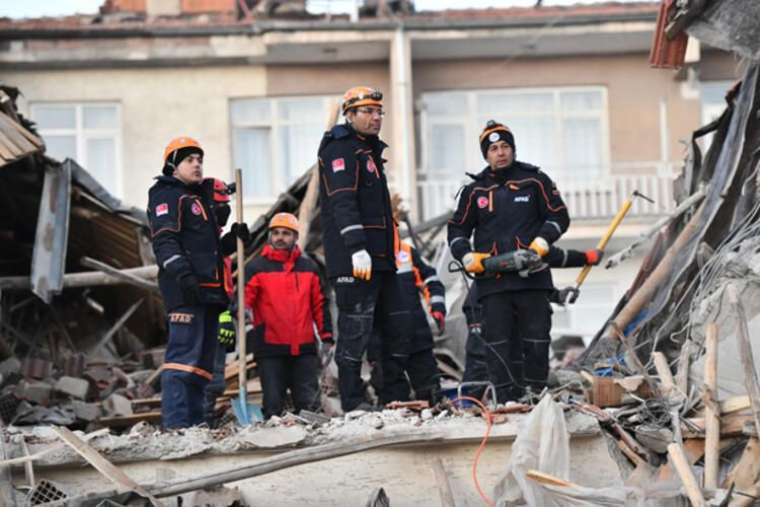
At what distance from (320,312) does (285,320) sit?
349 millimetres

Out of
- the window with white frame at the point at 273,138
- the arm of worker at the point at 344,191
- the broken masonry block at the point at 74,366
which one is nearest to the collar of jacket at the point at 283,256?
the arm of worker at the point at 344,191

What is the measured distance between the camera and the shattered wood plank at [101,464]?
25.0 ft

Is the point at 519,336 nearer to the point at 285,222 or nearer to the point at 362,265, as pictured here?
the point at 362,265

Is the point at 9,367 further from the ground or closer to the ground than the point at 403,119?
closer to the ground

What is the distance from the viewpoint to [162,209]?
920 centimetres

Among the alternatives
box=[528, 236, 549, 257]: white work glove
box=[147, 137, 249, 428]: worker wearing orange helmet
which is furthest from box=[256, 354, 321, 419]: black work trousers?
box=[528, 236, 549, 257]: white work glove

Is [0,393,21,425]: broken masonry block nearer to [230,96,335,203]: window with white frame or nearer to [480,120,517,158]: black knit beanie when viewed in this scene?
[480,120,517,158]: black knit beanie

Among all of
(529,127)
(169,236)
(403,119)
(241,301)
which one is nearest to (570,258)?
(241,301)

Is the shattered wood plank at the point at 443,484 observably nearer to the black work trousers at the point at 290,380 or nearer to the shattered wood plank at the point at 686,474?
the shattered wood plank at the point at 686,474

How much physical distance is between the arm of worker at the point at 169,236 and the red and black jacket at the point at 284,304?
144 centimetres

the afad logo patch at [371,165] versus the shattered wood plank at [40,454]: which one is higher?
the afad logo patch at [371,165]

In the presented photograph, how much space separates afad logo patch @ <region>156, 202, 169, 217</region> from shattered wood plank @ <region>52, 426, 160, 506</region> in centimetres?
173

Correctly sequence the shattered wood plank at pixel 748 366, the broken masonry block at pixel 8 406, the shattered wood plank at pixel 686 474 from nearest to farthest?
the shattered wood plank at pixel 686 474, the shattered wood plank at pixel 748 366, the broken masonry block at pixel 8 406

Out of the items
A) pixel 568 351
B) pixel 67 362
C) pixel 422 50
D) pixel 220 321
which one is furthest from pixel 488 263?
pixel 422 50
